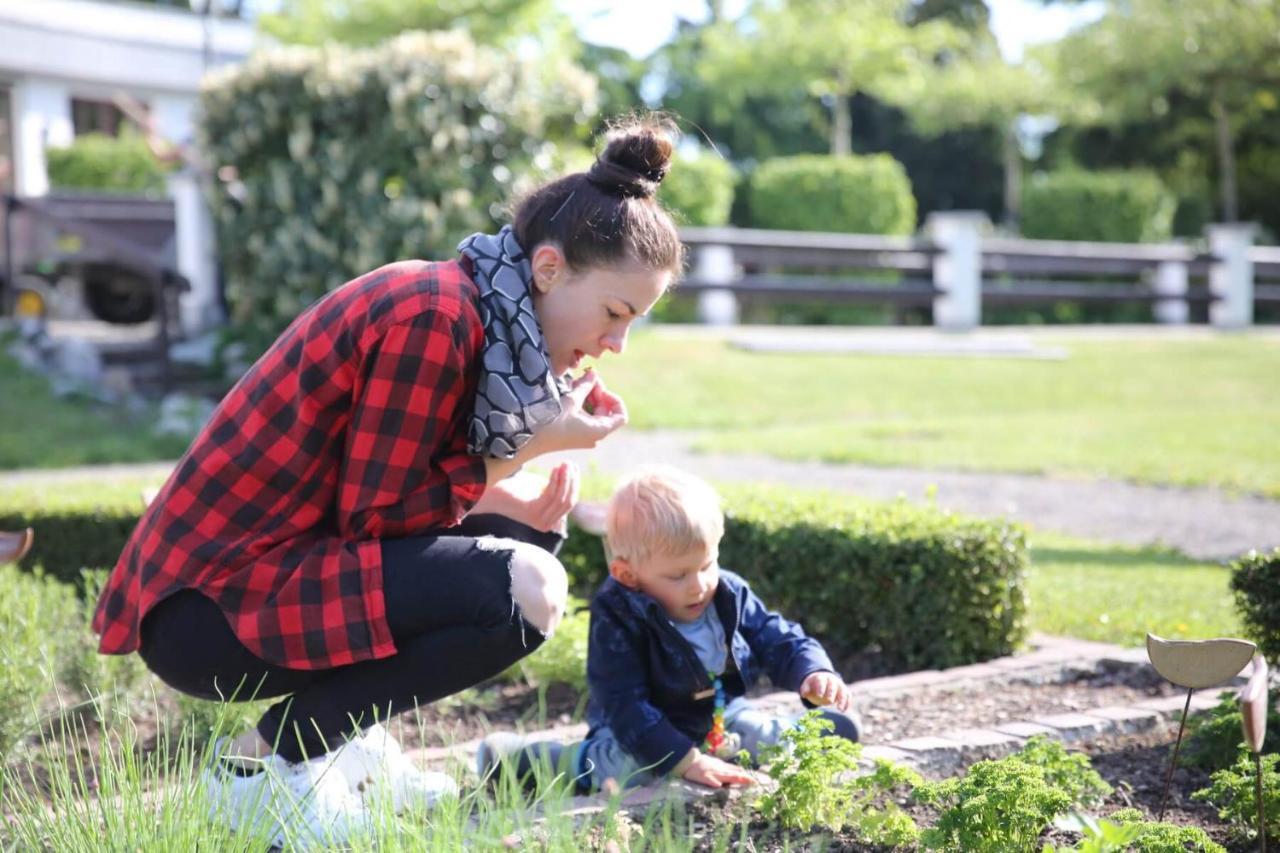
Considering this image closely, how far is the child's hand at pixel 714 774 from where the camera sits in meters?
2.95

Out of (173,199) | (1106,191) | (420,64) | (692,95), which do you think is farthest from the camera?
(692,95)

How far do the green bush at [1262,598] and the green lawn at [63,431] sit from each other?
806 centimetres

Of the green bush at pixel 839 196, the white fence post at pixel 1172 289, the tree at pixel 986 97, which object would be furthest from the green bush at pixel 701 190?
the tree at pixel 986 97

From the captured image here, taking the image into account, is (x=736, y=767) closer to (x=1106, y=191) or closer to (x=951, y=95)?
(x=1106, y=191)

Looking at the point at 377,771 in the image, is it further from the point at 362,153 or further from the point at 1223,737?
the point at 362,153

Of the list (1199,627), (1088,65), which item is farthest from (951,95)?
(1199,627)

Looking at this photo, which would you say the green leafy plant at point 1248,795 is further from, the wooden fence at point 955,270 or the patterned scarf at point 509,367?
the wooden fence at point 955,270

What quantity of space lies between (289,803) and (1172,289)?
21364mm

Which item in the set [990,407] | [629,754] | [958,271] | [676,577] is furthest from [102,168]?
[629,754]

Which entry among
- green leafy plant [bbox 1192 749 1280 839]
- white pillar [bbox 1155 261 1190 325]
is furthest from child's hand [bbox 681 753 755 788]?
white pillar [bbox 1155 261 1190 325]

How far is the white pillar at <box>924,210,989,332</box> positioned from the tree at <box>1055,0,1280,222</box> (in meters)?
9.75

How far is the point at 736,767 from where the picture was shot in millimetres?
3037

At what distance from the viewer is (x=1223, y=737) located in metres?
3.14

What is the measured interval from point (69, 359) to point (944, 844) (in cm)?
1176
